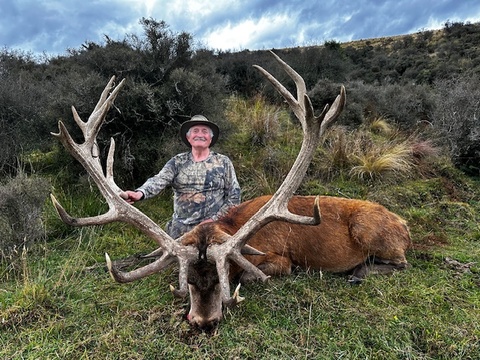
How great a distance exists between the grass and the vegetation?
1 centimetres

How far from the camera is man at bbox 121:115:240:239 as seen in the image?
4.40m

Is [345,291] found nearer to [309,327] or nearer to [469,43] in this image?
[309,327]

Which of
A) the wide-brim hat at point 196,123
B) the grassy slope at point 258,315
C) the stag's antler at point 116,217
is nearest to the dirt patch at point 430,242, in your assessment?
the grassy slope at point 258,315

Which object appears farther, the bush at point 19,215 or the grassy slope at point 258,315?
the bush at point 19,215

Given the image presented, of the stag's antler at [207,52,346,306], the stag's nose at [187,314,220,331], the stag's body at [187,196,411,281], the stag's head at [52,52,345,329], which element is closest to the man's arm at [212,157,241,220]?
the stag's body at [187,196,411,281]

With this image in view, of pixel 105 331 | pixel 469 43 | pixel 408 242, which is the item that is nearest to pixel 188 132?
pixel 105 331

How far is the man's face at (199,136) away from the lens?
14.6 ft

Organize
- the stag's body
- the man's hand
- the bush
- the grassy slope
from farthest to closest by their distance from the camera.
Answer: the bush < the stag's body < the man's hand < the grassy slope

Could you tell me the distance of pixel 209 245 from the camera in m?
2.99

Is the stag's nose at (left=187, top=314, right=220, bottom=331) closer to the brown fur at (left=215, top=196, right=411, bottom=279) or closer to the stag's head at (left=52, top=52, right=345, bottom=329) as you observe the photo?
the stag's head at (left=52, top=52, right=345, bottom=329)

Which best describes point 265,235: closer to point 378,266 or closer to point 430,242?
point 378,266

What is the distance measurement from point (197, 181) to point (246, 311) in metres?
1.70

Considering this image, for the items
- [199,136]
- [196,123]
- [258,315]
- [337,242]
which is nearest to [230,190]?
[199,136]

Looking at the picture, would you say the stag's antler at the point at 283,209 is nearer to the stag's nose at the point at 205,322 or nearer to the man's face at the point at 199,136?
the stag's nose at the point at 205,322
